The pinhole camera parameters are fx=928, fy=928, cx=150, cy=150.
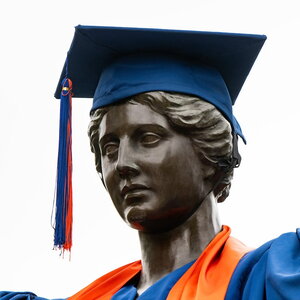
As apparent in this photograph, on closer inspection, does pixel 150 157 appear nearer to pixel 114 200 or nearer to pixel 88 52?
pixel 114 200

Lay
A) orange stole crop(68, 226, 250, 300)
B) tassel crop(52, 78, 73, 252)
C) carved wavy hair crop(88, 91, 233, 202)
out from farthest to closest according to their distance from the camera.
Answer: tassel crop(52, 78, 73, 252) → carved wavy hair crop(88, 91, 233, 202) → orange stole crop(68, 226, 250, 300)

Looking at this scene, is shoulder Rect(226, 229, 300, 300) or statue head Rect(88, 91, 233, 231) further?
statue head Rect(88, 91, 233, 231)

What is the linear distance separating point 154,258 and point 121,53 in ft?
3.36

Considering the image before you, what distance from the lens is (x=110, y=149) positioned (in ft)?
14.4

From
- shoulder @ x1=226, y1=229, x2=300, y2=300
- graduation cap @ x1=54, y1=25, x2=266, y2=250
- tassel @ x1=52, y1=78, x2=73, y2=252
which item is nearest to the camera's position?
shoulder @ x1=226, y1=229, x2=300, y2=300

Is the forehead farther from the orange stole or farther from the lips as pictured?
the orange stole

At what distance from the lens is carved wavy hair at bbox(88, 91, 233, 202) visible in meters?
4.29

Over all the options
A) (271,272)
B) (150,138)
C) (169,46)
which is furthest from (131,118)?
(271,272)

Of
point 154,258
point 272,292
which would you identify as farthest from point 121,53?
point 272,292

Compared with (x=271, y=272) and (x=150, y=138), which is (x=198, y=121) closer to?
(x=150, y=138)

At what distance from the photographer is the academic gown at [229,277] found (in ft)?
11.6

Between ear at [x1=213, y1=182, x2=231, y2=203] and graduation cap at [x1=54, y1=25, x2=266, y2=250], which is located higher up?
graduation cap at [x1=54, y1=25, x2=266, y2=250]

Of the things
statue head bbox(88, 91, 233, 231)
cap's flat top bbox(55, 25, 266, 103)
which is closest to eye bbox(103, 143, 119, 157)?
statue head bbox(88, 91, 233, 231)

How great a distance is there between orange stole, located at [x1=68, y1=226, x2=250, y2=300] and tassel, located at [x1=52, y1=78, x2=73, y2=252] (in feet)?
1.03
